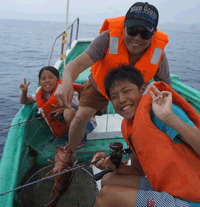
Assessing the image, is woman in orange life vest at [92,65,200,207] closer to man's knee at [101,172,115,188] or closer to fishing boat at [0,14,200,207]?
man's knee at [101,172,115,188]

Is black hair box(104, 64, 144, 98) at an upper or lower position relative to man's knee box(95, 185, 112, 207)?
upper

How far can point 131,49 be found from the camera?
76.2 inches

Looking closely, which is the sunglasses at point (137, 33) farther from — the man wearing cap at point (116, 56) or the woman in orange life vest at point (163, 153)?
the woman in orange life vest at point (163, 153)

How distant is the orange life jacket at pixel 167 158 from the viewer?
114cm

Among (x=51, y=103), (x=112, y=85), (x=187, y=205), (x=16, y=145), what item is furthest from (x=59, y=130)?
(x=187, y=205)

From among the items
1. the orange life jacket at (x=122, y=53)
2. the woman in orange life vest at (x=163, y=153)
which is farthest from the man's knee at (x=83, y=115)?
the woman in orange life vest at (x=163, y=153)

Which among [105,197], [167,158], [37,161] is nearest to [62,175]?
[105,197]

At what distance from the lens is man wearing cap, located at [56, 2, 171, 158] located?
67.1 inches

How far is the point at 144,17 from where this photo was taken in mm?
1704

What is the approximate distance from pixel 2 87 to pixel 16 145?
22.8ft

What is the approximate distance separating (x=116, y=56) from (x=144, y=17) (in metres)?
0.47

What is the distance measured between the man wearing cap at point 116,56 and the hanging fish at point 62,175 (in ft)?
0.62

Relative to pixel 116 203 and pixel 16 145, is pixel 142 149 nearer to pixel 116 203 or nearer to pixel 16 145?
pixel 116 203

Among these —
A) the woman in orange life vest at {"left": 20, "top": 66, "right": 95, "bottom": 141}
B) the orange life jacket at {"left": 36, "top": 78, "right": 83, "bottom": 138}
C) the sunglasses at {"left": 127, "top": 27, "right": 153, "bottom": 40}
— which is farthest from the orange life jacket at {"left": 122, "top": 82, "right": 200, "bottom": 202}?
the orange life jacket at {"left": 36, "top": 78, "right": 83, "bottom": 138}
